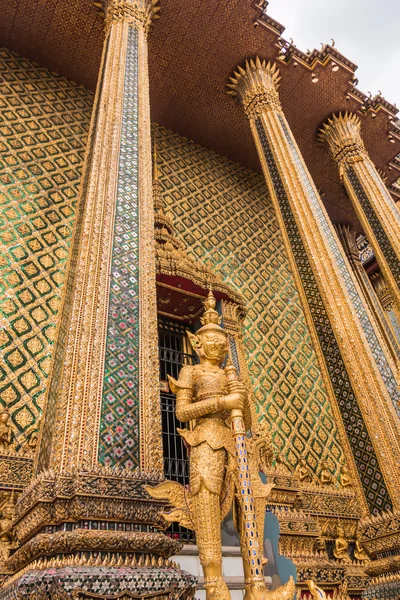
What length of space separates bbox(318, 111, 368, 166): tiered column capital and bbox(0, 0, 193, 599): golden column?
5378 millimetres

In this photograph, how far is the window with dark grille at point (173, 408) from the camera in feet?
18.6

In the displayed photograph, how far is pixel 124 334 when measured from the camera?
10.4ft

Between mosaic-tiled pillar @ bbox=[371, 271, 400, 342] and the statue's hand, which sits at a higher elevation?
mosaic-tiled pillar @ bbox=[371, 271, 400, 342]

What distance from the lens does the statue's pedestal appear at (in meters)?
4.17

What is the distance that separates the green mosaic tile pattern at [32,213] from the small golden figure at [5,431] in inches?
3.5

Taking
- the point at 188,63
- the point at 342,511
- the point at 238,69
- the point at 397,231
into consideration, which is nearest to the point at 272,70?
the point at 238,69

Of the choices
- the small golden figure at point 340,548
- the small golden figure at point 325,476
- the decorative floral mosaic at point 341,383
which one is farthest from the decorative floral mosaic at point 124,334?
the small golden figure at point 325,476

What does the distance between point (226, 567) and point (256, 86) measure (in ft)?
24.2

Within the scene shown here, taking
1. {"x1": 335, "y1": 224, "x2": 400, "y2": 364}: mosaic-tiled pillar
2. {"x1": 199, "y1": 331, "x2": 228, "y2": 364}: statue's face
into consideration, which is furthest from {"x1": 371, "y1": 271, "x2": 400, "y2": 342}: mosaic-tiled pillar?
{"x1": 199, "y1": 331, "x2": 228, "y2": 364}: statue's face

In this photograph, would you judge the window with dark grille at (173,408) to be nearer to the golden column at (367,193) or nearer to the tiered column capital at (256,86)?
the golden column at (367,193)

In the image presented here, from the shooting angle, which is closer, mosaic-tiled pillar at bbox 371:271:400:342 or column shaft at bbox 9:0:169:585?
column shaft at bbox 9:0:169:585

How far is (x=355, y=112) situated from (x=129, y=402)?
8.57 metres

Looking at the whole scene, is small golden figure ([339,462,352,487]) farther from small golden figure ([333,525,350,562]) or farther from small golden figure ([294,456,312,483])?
small golden figure ([333,525,350,562])

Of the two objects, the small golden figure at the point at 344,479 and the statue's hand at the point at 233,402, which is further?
the small golden figure at the point at 344,479
